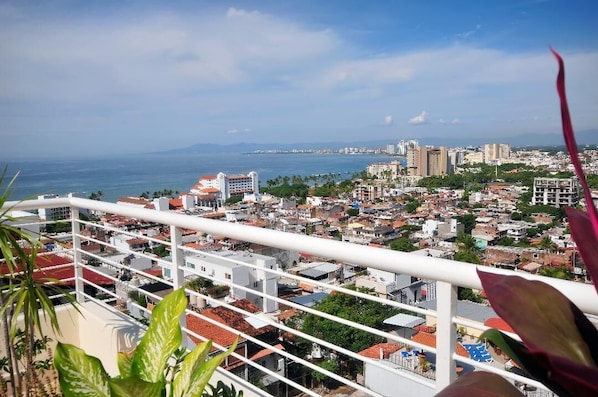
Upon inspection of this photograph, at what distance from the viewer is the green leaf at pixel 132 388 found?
0.90 meters

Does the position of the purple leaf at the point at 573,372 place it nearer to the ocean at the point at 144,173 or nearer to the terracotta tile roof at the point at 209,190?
the ocean at the point at 144,173

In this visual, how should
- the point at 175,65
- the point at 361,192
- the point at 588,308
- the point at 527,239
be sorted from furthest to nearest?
the point at 175,65 < the point at 361,192 < the point at 527,239 < the point at 588,308

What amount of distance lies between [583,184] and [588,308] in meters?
0.43

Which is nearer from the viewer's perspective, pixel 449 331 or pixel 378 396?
pixel 449 331

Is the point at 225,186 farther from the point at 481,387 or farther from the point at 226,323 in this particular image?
the point at 481,387

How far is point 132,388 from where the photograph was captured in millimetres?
903

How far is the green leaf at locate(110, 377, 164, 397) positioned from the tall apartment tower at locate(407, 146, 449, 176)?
58.1 metres

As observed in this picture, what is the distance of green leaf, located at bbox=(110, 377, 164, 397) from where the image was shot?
0.90 metres

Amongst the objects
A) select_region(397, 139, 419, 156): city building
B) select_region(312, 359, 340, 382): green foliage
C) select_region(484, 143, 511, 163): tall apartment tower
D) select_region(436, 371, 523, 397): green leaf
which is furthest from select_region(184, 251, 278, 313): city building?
select_region(397, 139, 419, 156): city building

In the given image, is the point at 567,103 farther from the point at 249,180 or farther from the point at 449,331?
the point at 249,180

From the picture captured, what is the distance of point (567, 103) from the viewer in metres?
0.39

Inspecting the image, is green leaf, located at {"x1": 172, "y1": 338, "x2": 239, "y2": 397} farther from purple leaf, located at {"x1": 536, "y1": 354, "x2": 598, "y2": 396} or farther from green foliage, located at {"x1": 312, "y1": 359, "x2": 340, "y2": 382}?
purple leaf, located at {"x1": 536, "y1": 354, "x2": 598, "y2": 396}

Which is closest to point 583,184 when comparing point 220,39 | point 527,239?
point 527,239

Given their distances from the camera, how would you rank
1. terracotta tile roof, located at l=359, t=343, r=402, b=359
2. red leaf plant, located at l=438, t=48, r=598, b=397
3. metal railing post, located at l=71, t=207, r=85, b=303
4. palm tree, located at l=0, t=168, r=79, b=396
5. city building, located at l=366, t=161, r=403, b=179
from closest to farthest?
red leaf plant, located at l=438, t=48, r=598, b=397, palm tree, located at l=0, t=168, r=79, b=396, metal railing post, located at l=71, t=207, r=85, b=303, terracotta tile roof, located at l=359, t=343, r=402, b=359, city building, located at l=366, t=161, r=403, b=179
